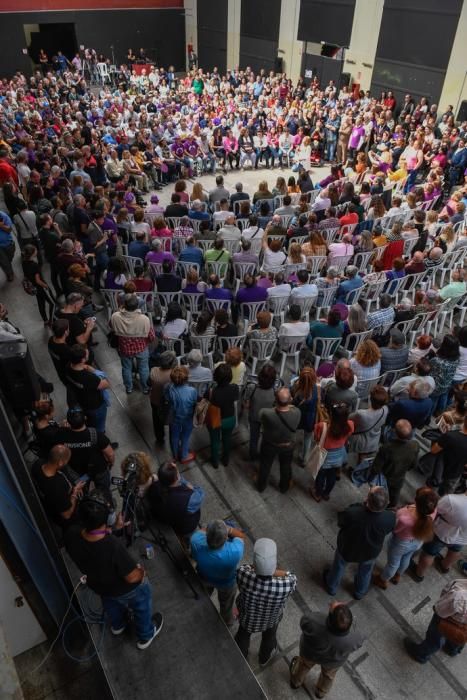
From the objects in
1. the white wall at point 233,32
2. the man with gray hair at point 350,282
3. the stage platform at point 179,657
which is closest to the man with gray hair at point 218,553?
the stage platform at point 179,657

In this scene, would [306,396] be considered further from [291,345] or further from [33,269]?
[33,269]

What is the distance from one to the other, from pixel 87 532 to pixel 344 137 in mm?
14352

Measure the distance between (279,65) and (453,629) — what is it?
22714mm

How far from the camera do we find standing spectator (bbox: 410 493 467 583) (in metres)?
3.50

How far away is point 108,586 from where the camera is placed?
9.45 feet

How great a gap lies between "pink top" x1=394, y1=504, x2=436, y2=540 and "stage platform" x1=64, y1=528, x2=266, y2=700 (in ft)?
4.75

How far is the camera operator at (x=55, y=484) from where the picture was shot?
3266 mm

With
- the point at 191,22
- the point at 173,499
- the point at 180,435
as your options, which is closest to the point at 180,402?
the point at 180,435

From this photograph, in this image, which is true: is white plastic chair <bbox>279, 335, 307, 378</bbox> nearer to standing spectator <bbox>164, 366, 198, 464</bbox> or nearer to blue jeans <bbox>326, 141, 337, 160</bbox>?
standing spectator <bbox>164, 366, 198, 464</bbox>

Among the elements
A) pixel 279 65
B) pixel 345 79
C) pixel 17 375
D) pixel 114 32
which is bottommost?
pixel 17 375

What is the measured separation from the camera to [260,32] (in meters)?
20.9

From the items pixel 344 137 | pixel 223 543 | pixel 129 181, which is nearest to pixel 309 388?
pixel 223 543

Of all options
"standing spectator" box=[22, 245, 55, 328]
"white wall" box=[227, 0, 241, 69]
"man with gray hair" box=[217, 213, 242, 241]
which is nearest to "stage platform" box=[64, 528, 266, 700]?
"standing spectator" box=[22, 245, 55, 328]

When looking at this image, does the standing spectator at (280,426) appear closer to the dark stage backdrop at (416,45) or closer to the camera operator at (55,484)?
the camera operator at (55,484)
